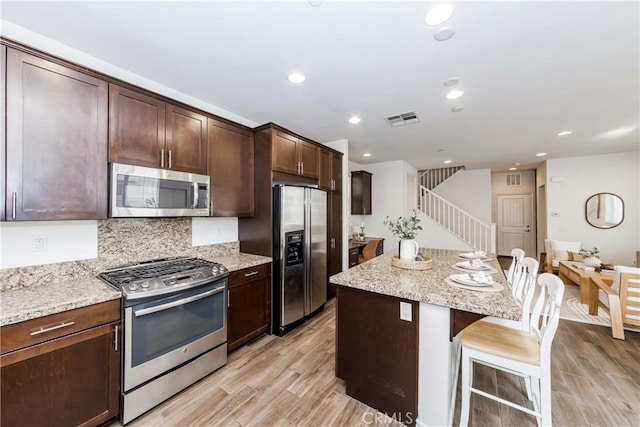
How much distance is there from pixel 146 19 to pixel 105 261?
1879 mm

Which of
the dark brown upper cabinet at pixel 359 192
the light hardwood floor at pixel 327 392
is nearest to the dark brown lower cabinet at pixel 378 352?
the light hardwood floor at pixel 327 392

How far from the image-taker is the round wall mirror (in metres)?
5.34

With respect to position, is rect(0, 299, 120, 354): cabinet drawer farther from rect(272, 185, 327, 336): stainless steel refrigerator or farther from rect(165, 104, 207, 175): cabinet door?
rect(272, 185, 327, 336): stainless steel refrigerator

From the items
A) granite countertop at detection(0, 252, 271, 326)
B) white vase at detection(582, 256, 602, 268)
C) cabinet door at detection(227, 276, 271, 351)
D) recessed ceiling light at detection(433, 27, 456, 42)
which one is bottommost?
cabinet door at detection(227, 276, 271, 351)

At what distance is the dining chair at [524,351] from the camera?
4.66ft

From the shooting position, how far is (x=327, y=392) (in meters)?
2.01

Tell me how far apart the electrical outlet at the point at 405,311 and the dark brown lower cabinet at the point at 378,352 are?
0.06 feet

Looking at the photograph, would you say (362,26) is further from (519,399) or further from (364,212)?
(364,212)

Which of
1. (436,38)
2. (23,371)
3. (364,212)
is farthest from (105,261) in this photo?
(364,212)

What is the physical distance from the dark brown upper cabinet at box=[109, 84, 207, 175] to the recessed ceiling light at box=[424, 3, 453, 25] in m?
2.13

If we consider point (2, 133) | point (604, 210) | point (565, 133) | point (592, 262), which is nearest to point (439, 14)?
point (2, 133)

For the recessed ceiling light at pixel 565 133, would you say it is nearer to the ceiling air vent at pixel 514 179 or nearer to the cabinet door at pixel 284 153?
the cabinet door at pixel 284 153

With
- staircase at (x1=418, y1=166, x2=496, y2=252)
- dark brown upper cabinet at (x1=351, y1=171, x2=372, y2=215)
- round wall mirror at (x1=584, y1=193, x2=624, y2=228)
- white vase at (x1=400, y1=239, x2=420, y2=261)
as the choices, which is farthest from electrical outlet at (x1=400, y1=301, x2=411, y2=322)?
round wall mirror at (x1=584, y1=193, x2=624, y2=228)

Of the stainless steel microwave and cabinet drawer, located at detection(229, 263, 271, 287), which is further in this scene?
cabinet drawer, located at detection(229, 263, 271, 287)
